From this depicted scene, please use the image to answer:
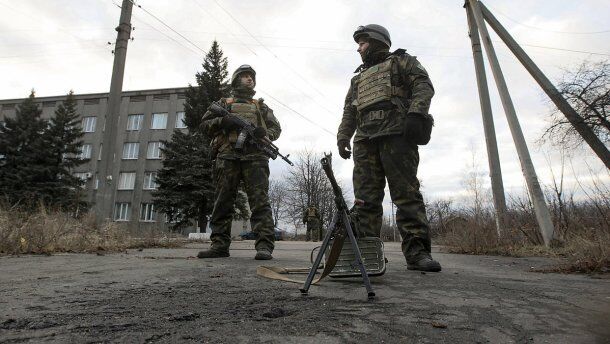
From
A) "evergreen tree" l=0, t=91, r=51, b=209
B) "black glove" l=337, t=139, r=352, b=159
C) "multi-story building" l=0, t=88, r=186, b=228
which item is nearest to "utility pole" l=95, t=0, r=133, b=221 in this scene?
"black glove" l=337, t=139, r=352, b=159

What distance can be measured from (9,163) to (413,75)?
31884 mm

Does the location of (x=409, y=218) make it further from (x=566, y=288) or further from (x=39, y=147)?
(x=39, y=147)

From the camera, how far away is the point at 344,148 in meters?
3.73

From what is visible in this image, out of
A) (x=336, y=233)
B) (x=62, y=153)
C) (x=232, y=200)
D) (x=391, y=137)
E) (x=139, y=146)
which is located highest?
(x=139, y=146)

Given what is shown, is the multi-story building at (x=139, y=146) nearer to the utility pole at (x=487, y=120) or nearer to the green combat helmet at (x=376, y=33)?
the utility pole at (x=487, y=120)

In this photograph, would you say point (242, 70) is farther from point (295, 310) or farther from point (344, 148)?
point (295, 310)

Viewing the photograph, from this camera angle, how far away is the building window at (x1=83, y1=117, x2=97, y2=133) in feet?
138

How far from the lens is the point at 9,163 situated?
89.8 feet

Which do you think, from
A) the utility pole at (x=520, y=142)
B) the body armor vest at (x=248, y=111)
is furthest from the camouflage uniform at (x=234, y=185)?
the utility pole at (x=520, y=142)

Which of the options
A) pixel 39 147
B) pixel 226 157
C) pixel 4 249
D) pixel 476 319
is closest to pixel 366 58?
pixel 226 157

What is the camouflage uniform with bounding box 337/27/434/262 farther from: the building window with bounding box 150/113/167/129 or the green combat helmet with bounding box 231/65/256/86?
the building window with bounding box 150/113/167/129

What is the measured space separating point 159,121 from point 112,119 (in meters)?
30.3

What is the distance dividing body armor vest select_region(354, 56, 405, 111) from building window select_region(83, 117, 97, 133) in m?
44.5

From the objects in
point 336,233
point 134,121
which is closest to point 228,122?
point 336,233
